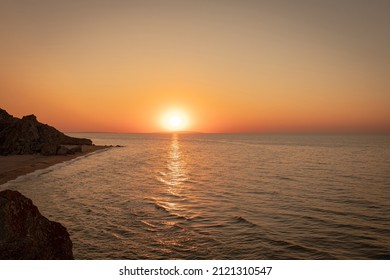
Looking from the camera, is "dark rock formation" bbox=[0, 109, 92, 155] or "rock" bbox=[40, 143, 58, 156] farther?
"dark rock formation" bbox=[0, 109, 92, 155]

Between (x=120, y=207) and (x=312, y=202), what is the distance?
14.0 metres

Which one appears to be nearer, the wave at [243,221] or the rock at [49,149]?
the wave at [243,221]

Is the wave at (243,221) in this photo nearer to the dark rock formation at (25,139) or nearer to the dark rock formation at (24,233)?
the dark rock formation at (24,233)

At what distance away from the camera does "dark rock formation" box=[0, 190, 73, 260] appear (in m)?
8.03

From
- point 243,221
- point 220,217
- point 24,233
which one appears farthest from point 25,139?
point 24,233

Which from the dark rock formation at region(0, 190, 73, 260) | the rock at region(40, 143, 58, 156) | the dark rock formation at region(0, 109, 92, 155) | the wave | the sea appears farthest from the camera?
the dark rock formation at region(0, 109, 92, 155)

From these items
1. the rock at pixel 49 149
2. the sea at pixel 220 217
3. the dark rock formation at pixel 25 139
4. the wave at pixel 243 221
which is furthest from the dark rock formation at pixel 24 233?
the dark rock formation at pixel 25 139

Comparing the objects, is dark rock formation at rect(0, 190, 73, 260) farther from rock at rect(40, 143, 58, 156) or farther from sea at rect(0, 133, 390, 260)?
rock at rect(40, 143, 58, 156)

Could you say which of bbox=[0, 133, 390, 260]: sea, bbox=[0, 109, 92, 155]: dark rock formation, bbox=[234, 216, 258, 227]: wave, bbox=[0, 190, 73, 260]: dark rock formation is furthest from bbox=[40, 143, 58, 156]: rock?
bbox=[0, 190, 73, 260]: dark rock formation

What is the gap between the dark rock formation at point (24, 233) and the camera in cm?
803

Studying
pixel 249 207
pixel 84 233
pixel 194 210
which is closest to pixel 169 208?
pixel 194 210

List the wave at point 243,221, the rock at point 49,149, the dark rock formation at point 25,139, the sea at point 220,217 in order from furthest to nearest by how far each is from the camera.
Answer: the dark rock formation at point 25,139, the rock at point 49,149, the wave at point 243,221, the sea at point 220,217
